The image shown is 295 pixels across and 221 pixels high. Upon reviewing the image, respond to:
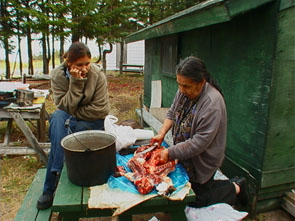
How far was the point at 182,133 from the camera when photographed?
8.56ft

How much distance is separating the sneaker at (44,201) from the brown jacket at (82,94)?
98cm

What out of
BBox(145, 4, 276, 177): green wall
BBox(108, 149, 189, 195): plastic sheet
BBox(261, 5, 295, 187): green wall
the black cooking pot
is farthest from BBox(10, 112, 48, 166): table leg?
BBox(261, 5, 295, 187): green wall

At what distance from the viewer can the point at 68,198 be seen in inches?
81.5

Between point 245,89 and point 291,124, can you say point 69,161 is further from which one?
point 291,124

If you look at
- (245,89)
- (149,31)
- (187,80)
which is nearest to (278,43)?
(245,89)

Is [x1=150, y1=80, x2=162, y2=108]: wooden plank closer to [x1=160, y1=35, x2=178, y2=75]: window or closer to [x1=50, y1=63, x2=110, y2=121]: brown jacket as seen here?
[x1=160, y1=35, x2=178, y2=75]: window

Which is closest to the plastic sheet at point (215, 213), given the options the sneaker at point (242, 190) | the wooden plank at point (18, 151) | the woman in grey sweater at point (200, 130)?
the woman in grey sweater at point (200, 130)

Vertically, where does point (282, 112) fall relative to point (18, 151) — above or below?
above

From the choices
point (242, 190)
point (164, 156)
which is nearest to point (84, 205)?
point (164, 156)

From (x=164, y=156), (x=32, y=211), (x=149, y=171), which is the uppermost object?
(x=164, y=156)

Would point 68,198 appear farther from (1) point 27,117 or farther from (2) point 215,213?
(1) point 27,117

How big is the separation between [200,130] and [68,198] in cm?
129

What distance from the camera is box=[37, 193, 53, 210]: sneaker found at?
283 centimetres

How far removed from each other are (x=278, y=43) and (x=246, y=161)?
1.54 metres
